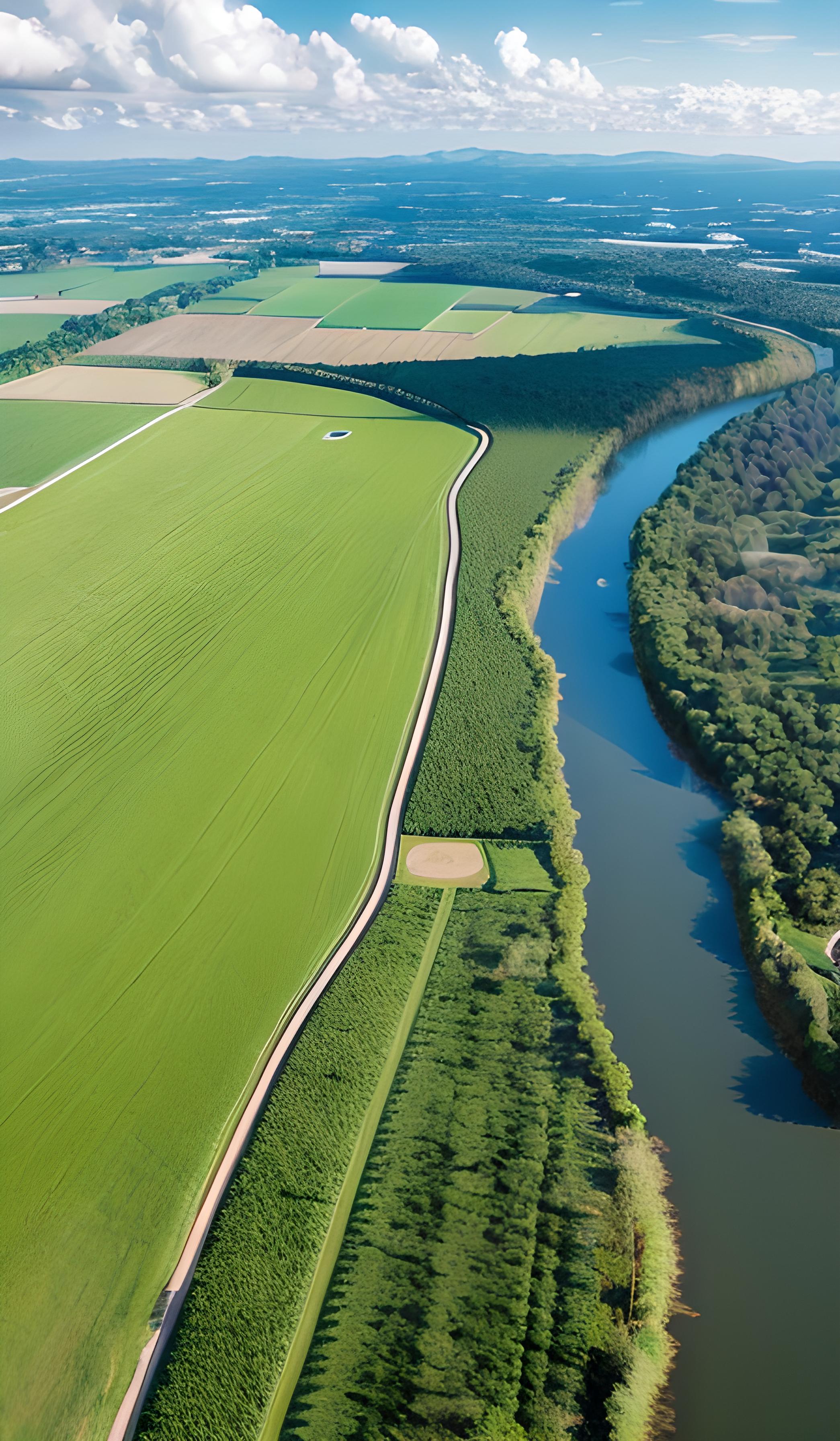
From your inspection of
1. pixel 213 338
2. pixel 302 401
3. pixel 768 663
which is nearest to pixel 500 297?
pixel 213 338

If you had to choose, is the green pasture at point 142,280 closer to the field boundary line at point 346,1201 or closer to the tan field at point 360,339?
the tan field at point 360,339

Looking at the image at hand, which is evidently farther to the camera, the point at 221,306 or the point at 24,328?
the point at 221,306

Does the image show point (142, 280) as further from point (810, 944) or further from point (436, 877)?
point (810, 944)

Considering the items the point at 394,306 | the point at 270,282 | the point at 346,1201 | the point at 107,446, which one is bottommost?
the point at 346,1201

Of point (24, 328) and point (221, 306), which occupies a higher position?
point (221, 306)

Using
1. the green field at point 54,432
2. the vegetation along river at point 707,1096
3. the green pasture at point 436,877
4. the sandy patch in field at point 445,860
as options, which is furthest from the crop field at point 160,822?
the vegetation along river at point 707,1096

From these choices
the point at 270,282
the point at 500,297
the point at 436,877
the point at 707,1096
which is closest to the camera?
the point at 707,1096

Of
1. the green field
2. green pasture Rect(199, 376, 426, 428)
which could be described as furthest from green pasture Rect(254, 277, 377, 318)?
the green field

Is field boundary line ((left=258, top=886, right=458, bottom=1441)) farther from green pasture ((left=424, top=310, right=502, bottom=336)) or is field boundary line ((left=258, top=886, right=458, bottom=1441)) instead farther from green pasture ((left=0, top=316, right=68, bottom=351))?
green pasture ((left=0, top=316, right=68, bottom=351))
